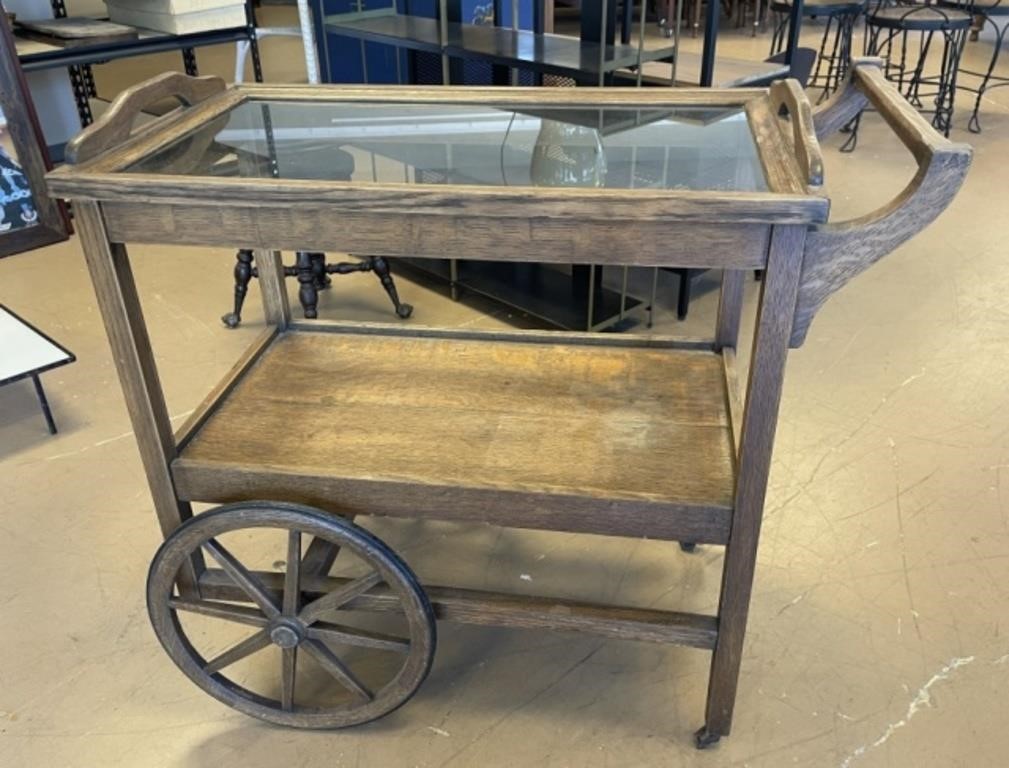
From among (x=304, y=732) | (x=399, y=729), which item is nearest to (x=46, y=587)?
(x=304, y=732)

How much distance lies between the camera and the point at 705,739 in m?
1.46

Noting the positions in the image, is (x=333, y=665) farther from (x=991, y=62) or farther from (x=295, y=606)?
(x=991, y=62)

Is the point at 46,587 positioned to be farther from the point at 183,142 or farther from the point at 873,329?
the point at 873,329

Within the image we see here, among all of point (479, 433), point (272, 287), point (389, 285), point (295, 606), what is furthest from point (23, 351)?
point (479, 433)

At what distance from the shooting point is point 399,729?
152cm

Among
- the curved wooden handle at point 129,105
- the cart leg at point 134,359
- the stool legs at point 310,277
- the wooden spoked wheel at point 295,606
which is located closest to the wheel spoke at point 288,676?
the wooden spoked wheel at point 295,606

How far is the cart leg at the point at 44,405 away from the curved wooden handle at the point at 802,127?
6.09ft

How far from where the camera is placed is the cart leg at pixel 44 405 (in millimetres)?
2256

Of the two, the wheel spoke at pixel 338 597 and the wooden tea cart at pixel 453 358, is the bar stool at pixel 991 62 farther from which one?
the wheel spoke at pixel 338 597

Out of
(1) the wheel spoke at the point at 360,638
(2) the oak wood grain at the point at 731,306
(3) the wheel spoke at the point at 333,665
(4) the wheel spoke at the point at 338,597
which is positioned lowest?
Result: (3) the wheel spoke at the point at 333,665

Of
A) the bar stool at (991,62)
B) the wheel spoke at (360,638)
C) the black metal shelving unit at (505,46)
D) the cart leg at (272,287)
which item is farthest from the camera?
the bar stool at (991,62)

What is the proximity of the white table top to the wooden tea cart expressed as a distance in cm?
82

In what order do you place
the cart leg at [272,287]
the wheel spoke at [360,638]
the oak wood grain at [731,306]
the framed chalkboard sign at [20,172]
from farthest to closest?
the framed chalkboard sign at [20,172], the cart leg at [272,287], the oak wood grain at [731,306], the wheel spoke at [360,638]

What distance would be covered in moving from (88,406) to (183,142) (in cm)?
137
